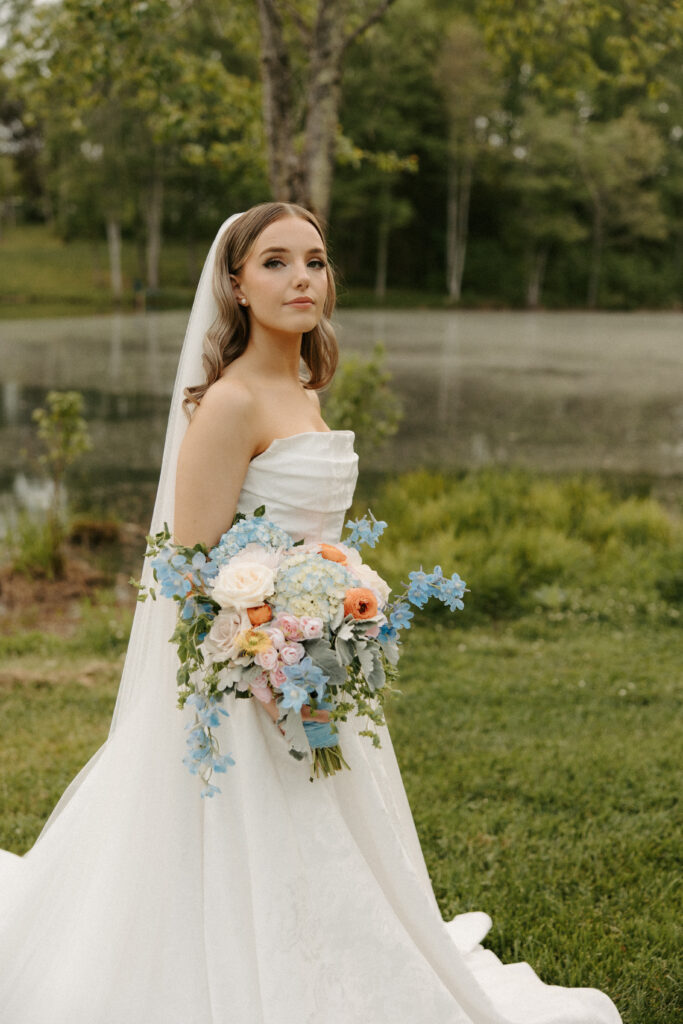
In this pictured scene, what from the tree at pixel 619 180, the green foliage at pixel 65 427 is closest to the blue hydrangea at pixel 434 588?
the green foliage at pixel 65 427

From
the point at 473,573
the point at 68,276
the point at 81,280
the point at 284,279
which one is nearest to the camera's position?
the point at 284,279

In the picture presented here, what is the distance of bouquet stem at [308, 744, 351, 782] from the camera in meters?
2.30

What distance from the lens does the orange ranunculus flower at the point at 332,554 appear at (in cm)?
229

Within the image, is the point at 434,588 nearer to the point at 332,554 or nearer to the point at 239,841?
the point at 332,554

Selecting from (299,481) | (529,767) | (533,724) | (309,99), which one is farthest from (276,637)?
(309,99)

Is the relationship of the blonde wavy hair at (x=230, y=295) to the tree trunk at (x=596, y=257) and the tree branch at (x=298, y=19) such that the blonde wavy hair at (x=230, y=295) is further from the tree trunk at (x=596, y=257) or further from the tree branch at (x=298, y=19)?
the tree trunk at (x=596, y=257)

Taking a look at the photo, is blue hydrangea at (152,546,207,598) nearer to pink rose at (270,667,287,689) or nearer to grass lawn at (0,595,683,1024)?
pink rose at (270,667,287,689)

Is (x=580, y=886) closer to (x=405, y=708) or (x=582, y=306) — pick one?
(x=405, y=708)

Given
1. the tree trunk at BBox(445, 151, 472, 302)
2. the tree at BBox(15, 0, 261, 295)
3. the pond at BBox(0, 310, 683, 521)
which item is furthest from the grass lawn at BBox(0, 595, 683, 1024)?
the tree trunk at BBox(445, 151, 472, 302)

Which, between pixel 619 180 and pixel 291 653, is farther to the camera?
pixel 619 180

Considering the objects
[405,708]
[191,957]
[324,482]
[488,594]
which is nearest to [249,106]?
[488,594]

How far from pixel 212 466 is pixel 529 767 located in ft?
9.44

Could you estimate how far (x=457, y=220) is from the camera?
163 feet

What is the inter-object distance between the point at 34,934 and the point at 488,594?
461 cm
